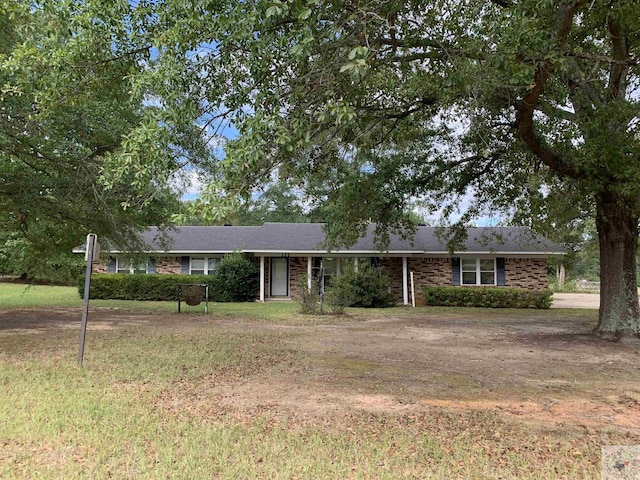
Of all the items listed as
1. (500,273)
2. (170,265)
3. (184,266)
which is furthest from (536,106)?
(170,265)

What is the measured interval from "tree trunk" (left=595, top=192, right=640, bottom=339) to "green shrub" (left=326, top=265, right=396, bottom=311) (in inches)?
351

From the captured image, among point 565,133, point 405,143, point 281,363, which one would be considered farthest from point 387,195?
point 281,363

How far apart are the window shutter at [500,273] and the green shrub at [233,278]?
10.7 meters

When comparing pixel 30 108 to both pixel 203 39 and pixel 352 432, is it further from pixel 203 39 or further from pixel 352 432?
pixel 352 432

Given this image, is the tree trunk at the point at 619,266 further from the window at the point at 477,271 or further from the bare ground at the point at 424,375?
the window at the point at 477,271

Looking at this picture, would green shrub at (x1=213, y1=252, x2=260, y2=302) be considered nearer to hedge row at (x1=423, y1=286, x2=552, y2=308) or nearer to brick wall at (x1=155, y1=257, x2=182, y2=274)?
brick wall at (x1=155, y1=257, x2=182, y2=274)

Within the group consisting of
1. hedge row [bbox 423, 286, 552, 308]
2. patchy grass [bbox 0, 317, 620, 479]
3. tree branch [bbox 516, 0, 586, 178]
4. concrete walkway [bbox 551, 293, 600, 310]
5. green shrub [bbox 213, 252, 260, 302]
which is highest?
tree branch [bbox 516, 0, 586, 178]

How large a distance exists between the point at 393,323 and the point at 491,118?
22.9 feet

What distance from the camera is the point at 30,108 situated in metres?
8.95

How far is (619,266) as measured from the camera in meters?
10.9

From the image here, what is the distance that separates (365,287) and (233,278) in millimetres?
5953

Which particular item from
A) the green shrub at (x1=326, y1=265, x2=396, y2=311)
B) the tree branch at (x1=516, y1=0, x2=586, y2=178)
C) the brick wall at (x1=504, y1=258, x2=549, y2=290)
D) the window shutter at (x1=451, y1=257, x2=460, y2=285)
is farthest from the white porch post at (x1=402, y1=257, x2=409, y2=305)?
the tree branch at (x1=516, y1=0, x2=586, y2=178)

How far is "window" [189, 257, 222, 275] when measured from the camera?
75.9ft

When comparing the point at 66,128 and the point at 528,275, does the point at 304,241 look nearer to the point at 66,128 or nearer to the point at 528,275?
the point at 528,275
